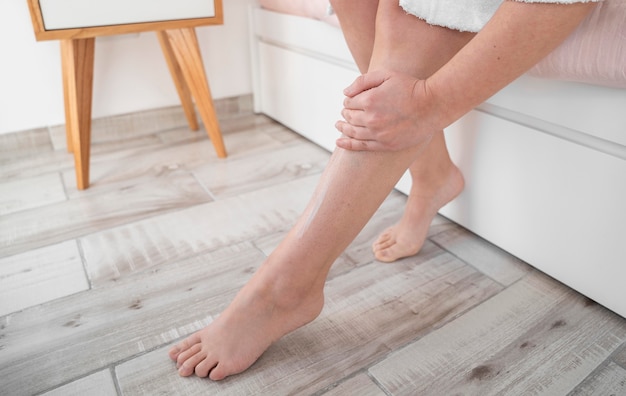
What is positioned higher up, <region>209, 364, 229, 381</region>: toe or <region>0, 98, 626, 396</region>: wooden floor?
<region>209, 364, 229, 381</region>: toe

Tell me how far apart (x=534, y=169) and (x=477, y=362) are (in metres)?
0.33

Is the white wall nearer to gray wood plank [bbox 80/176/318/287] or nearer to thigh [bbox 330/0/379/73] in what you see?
gray wood plank [bbox 80/176/318/287]

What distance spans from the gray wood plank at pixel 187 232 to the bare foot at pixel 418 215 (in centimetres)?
23

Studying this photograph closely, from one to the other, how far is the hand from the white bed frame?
0.28m

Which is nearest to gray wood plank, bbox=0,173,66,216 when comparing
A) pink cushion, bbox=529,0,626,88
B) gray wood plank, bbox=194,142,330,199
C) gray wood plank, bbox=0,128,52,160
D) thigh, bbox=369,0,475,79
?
gray wood plank, bbox=0,128,52,160

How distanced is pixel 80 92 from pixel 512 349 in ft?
3.25

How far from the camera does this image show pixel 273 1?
4.40ft

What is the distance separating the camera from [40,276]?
2.63ft

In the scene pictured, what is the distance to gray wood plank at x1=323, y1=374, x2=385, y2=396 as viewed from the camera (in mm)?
580

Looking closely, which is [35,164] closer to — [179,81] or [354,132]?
[179,81]

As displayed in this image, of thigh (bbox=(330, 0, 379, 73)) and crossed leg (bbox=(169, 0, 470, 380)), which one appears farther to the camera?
thigh (bbox=(330, 0, 379, 73))

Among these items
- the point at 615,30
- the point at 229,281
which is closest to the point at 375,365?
the point at 229,281

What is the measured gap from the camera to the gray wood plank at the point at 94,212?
3.01 ft

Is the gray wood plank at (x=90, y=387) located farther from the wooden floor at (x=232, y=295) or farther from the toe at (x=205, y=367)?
the toe at (x=205, y=367)
